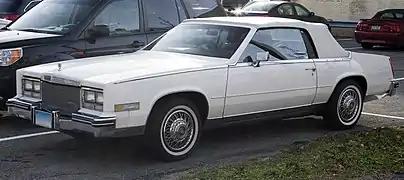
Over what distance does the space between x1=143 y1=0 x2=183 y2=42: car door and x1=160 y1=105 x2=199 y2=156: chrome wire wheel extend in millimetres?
3020

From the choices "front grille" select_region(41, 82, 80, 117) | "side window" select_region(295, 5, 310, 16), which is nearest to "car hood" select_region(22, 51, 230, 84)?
"front grille" select_region(41, 82, 80, 117)

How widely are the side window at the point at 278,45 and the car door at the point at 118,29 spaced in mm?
2310

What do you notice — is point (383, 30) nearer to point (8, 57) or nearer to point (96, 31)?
point (96, 31)

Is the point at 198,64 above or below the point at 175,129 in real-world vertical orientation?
above

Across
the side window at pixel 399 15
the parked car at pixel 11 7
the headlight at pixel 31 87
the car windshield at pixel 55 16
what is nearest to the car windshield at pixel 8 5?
the parked car at pixel 11 7

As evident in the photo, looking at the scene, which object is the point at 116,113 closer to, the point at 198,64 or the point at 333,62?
the point at 198,64

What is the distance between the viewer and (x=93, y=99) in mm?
6770

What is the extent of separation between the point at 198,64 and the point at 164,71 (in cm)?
55

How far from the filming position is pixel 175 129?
23.7 ft

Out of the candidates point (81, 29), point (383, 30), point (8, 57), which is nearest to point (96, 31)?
point (81, 29)

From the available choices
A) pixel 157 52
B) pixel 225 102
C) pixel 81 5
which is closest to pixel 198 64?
pixel 225 102

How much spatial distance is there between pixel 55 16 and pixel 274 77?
3.59 m

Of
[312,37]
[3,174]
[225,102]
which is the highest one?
[312,37]

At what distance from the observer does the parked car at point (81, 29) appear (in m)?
9.01
